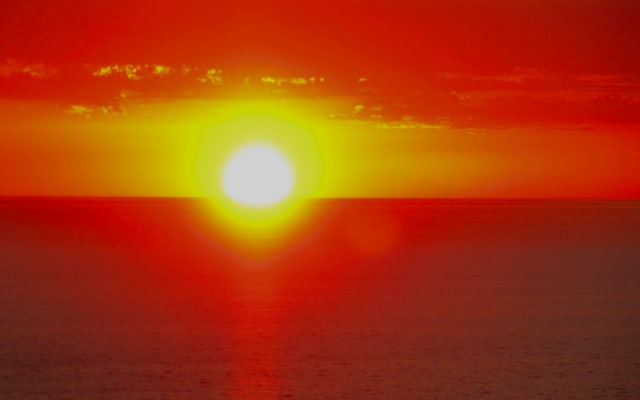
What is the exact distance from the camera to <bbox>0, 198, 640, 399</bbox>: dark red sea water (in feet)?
44.8

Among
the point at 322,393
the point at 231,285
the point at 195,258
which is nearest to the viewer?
the point at 322,393

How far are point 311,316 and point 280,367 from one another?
181 inches

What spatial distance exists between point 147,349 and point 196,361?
3.60 feet

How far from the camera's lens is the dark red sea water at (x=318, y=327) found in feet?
44.8

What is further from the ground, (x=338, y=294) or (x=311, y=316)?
(x=338, y=294)

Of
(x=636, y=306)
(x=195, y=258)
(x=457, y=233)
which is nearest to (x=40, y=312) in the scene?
(x=636, y=306)

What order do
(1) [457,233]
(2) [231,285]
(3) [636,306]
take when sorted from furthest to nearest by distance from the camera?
(1) [457,233], (2) [231,285], (3) [636,306]

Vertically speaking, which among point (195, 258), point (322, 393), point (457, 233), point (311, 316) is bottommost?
point (322, 393)

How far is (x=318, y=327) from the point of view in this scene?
17.9 m

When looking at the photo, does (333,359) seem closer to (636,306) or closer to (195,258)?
(636,306)

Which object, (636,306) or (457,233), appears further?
(457,233)

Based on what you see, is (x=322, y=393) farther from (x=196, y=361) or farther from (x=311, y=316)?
(x=311, y=316)

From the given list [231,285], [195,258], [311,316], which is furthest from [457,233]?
[311,316]

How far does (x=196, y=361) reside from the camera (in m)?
14.9
